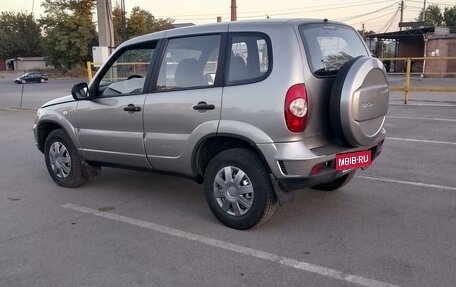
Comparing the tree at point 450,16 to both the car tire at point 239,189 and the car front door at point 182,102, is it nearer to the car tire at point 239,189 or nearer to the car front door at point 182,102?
the car front door at point 182,102

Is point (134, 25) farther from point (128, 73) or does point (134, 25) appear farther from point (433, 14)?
point (128, 73)

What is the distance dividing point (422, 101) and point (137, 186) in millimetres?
11940

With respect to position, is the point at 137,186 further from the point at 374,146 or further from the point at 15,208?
the point at 374,146

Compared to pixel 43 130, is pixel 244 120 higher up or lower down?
higher up

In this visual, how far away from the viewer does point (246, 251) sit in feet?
12.8

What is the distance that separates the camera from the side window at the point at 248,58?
13.2 feet

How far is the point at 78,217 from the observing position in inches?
191

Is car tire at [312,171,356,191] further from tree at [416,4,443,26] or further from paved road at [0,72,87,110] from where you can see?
tree at [416,4,443,26]

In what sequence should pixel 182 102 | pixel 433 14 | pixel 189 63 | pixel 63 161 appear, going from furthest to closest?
pixel 433 14 < pixel 63 161 < pixel 189 63 < pixel 182 102

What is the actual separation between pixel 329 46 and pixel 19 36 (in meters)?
92.2

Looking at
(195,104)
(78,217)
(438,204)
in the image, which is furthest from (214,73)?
(438,204)

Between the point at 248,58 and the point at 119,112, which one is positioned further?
the point at 119,112

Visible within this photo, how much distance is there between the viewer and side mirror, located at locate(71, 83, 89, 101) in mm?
5473

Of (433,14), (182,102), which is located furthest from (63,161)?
(433,14)
